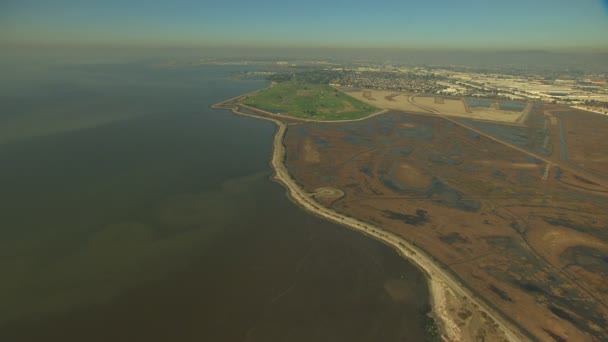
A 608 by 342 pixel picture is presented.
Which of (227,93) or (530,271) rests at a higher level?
(227,93)

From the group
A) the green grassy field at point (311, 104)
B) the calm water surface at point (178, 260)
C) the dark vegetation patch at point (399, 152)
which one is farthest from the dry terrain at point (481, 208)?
the green grassy field at point (311, 104)

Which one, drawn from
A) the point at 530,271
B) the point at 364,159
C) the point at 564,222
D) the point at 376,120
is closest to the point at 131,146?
the point at 364,159

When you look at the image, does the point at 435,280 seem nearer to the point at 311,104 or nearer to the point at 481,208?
the point at 481,208

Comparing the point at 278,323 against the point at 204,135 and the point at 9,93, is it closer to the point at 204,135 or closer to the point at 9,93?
the point at 204,135

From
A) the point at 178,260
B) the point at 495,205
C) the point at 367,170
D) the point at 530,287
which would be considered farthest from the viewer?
the point at 367,170

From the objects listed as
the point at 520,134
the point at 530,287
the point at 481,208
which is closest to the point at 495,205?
the point at 481,208
